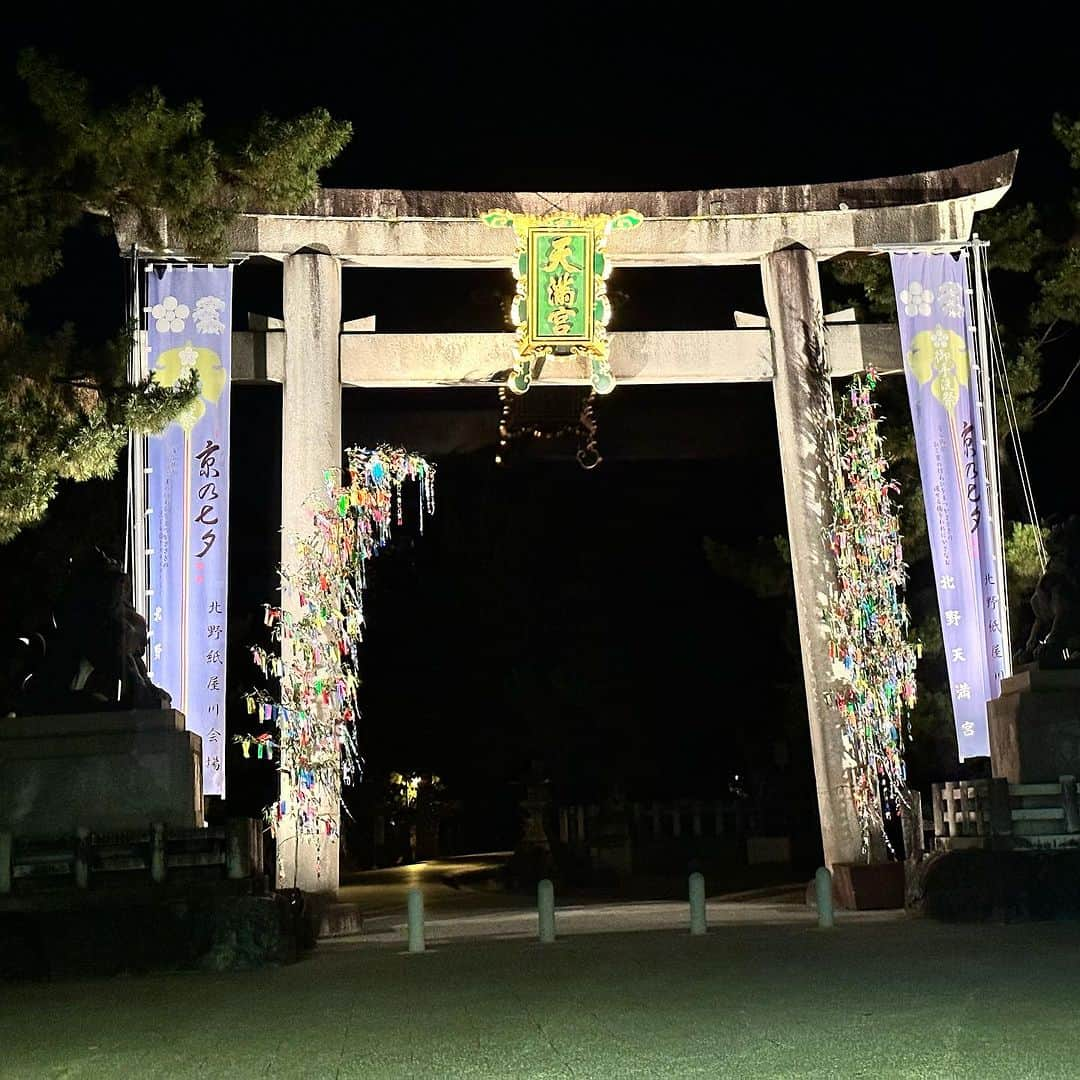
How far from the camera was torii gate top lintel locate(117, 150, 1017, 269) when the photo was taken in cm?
1491

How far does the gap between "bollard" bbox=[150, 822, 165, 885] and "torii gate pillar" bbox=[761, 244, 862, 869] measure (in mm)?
6481

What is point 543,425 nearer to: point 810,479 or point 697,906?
point 810,479

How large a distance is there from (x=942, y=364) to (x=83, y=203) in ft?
26.6

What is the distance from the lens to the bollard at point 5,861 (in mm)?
9961

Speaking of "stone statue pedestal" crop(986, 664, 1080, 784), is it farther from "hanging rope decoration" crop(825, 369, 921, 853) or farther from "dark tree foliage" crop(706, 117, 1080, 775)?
"dark tree foliage" crop(706, 117, 1080, 775)

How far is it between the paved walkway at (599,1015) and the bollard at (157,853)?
89cm

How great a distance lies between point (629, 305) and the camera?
21.8 metres

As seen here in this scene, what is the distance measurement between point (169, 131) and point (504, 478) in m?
15.0

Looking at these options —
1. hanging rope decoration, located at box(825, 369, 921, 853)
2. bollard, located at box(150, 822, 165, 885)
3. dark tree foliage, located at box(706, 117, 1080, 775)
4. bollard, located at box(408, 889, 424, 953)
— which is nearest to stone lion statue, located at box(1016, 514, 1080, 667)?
hanging rope decoration, located at box(825, 369, 921, 853)

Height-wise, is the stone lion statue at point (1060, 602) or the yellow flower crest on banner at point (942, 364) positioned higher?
the yellow flower crest on banner at point (942, 364)

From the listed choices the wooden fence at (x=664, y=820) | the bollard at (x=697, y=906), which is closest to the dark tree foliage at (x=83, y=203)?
the bollard at (x=697, y=906)

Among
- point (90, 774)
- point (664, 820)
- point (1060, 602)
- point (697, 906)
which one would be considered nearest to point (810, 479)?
point (1060, 602)

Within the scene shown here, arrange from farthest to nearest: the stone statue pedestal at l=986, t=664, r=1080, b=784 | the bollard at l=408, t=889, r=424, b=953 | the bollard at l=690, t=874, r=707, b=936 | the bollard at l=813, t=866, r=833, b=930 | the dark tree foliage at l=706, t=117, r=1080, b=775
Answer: the dark tree foliage at l=706, t=117, r=1080, b=775, the stone statue pedestal at l=986, t=664, r=1080, b=784, the bollard at l=813, t=866, r=833, b=930, the bollard at l=690, t=874, r=707, b=936, the bollard at l=408, t=889, r=424, b=953

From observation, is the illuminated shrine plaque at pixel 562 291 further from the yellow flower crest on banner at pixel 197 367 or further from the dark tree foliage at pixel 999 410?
the dark tree foliage at pixel 999 410
